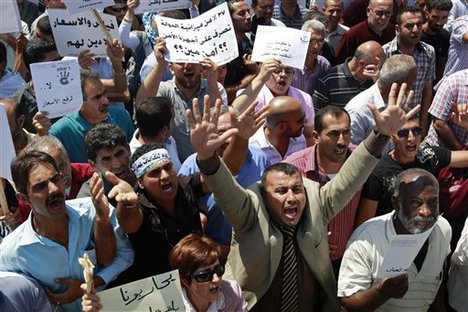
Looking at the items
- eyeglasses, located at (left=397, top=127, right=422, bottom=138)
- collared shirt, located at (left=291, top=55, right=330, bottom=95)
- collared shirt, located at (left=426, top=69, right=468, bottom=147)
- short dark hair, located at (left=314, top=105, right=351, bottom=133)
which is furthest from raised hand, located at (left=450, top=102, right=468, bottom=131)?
collared shirt, located at (left=291, top=55, right=330, bottom=95)

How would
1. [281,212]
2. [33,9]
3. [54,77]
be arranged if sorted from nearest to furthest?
[281,212], [54,77], [33,9]

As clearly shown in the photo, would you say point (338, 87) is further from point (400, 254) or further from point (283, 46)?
point (400, 254)

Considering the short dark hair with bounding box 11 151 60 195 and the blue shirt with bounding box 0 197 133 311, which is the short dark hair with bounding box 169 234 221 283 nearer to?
the blue shirt with bounding box 0 197 133 311

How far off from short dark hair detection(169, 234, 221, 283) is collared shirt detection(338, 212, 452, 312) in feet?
2.61

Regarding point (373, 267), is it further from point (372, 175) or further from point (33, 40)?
point (33, 40)

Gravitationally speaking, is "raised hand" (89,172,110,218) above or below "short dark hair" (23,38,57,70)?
above

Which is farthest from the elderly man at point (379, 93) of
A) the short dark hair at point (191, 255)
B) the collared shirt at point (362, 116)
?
the short dark hair at point (191, 255)

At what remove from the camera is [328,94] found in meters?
7.25

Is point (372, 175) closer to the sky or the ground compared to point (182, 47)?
closer to the ground

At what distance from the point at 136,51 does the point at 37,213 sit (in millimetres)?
4115

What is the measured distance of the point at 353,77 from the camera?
721 centimetres

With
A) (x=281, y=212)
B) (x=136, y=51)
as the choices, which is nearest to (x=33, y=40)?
(x=136, y=51)

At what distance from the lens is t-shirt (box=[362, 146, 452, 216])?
5.08m

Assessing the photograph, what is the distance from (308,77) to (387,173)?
2.73 metres
